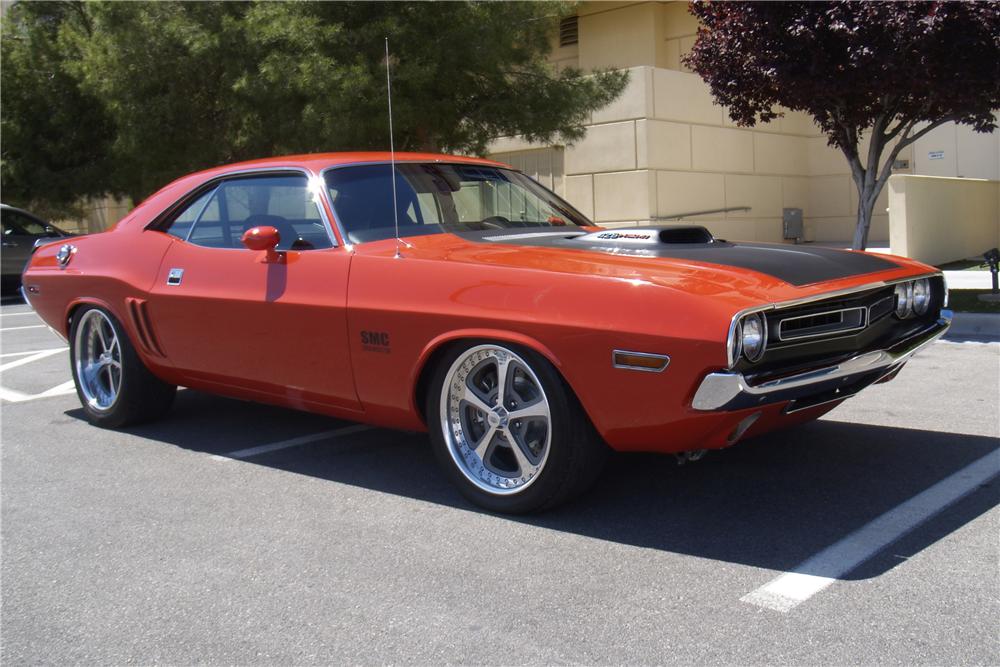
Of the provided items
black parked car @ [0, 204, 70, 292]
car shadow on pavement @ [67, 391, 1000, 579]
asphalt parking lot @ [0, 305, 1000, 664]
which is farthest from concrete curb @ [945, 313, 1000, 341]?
black parked car @ [0, 204, 70, 292]

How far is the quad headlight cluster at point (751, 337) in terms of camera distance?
3318 millimetres

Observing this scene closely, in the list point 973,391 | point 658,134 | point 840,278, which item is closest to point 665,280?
point 840,278

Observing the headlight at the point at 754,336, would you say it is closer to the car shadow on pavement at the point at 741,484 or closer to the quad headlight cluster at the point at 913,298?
the car shadow on pavement at the point at 741,484

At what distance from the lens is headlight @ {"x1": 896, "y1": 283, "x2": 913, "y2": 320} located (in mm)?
4148

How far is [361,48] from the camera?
12.6 metres

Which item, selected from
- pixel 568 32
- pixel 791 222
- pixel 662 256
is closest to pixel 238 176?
pixel 662 256

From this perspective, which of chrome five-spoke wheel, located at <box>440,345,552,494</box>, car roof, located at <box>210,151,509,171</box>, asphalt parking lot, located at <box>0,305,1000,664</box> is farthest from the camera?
car roof, located at <box>210,151,509,171</box>

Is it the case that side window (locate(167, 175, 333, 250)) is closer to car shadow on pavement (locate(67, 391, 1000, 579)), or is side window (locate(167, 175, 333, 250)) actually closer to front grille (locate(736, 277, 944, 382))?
car shadow on pavement (locate(67, 391, 1000, 579))

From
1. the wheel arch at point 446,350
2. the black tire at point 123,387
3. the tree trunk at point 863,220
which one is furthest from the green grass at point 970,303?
the black tire at point 123,387

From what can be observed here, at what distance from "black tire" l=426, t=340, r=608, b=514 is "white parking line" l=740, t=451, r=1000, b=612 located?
2.77 ft

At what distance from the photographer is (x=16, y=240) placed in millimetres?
16062

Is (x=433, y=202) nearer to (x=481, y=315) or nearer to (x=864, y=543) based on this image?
(x=481, y=315)

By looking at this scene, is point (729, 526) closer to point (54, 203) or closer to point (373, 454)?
point (373, 454)

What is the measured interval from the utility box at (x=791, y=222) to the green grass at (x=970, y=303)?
28.9 feet
